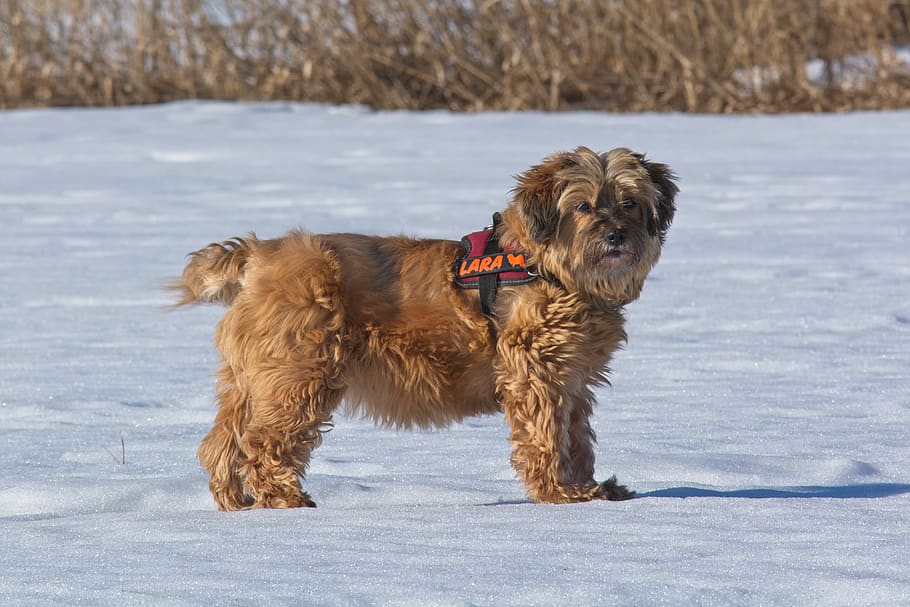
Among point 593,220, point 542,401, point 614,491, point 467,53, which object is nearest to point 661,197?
point 593,220

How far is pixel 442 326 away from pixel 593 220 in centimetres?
64

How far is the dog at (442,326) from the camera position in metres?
4.77

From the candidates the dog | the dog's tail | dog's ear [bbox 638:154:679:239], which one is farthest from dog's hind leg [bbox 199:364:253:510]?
dog's ear [bbox 638:154:679:239]

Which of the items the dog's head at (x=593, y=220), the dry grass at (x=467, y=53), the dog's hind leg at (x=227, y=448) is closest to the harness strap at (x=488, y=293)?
the dog's head at (x=593, y=220)

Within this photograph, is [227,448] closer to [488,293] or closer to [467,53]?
[488,293]

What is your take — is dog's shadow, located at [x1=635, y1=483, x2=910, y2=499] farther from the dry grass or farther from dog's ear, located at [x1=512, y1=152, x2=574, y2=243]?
Result: the dry grass

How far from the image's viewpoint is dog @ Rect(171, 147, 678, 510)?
4773 millimetres

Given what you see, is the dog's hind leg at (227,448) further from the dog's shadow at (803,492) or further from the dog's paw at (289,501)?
the dog's shadow at (803,492)

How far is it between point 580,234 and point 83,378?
2.87 m

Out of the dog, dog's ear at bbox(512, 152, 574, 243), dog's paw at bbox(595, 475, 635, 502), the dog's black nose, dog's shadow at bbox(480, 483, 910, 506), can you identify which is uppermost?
dog's ear at bbox(512, 152, 574, 243)

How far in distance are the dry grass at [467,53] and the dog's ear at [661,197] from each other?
10.4 m

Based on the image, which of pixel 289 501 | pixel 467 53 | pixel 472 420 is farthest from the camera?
pixel 467 53

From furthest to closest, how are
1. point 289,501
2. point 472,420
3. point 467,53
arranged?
1. point 467,53
2. point 472,420
3. point 289,501

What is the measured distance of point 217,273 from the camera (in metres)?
4.96
